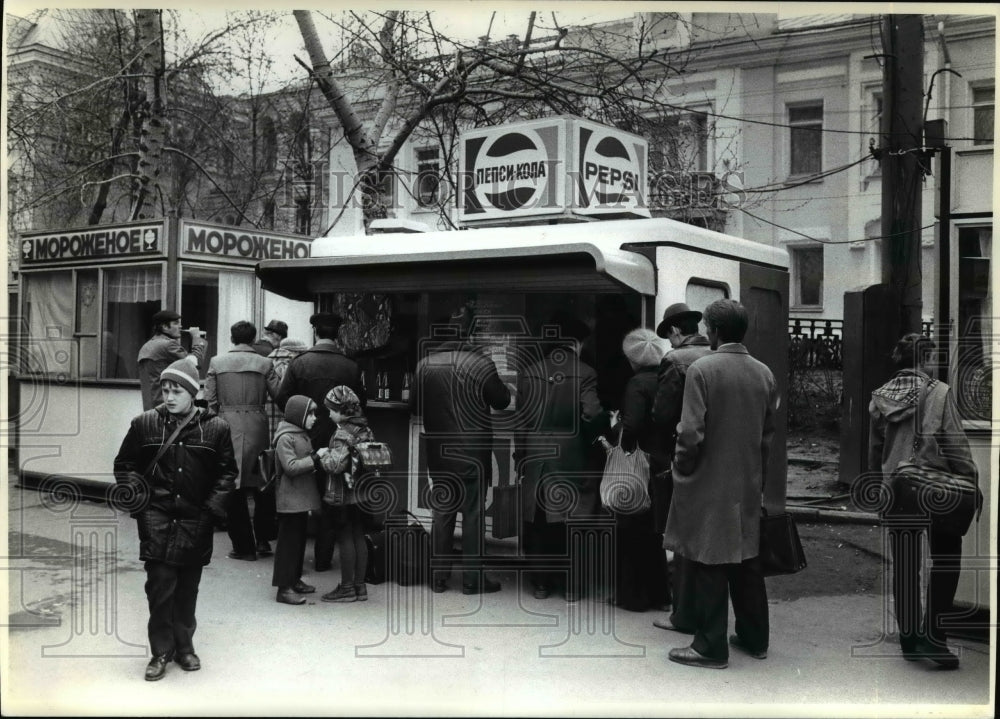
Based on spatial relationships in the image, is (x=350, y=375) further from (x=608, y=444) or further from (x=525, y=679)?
(x=525, y=679)

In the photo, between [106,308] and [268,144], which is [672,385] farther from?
[268,144]

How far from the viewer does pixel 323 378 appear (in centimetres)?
654

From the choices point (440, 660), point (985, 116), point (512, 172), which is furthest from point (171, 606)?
point (985, 116)

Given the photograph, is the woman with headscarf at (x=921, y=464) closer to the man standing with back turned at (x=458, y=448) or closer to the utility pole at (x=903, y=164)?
the man standing with back turned at (x=458, y=448)

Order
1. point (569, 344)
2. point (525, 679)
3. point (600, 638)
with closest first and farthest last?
1. point (525, 679)
2. point (600, 638)
3. point (569, 344)

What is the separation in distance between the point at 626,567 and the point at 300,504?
77.6 inches

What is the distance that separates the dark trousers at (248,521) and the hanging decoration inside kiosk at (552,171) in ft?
8.34

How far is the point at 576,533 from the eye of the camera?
6250 millimetres

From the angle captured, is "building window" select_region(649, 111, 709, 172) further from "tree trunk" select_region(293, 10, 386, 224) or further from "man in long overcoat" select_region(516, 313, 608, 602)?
"man in long overcoat" select_region(516, 313, 608, 602)

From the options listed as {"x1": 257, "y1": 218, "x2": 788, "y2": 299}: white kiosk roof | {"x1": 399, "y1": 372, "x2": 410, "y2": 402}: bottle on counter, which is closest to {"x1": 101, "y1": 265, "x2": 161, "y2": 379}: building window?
{"x1": 257, "y1": 218, "x2": 788, "y2": 299}: white kiosk roof

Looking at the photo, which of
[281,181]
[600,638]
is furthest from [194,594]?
[281,181]

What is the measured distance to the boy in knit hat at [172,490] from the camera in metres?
4.73

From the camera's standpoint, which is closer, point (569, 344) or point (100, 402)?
point (569, 344)

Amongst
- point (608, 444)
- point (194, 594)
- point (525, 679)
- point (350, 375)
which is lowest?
point (525, 679)
